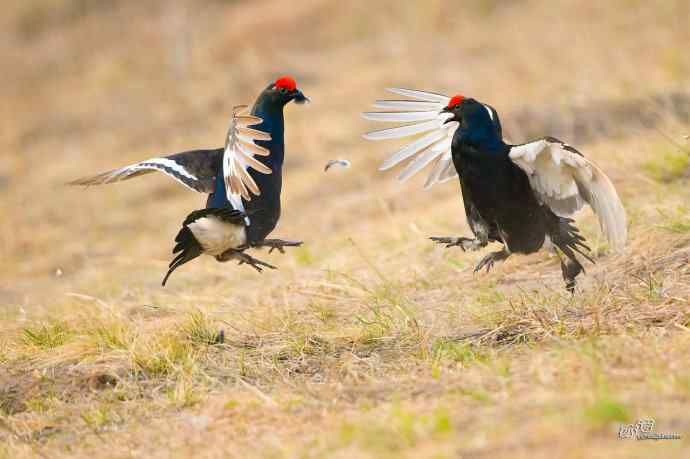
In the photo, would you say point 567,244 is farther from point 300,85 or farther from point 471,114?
point 300,85

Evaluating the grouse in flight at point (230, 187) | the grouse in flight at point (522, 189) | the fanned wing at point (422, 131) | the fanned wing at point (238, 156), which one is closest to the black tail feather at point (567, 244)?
the grouse in flight at point (522, 189)

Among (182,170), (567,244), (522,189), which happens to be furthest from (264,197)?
(567,244)

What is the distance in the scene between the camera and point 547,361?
343cm

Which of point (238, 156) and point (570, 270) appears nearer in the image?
point (238, 156)

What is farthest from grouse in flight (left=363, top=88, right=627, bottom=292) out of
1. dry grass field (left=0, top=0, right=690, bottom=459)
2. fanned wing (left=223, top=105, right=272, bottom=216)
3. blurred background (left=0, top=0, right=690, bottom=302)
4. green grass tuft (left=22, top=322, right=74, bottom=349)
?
green grass tuft (left=22, top=322, right=74, bottom=349)

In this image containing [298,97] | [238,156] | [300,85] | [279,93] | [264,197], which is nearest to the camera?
[238,156]

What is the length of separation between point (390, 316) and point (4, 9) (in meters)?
19.3

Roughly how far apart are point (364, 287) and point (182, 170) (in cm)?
110

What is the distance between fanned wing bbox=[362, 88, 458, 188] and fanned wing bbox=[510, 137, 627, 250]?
2.25 feet

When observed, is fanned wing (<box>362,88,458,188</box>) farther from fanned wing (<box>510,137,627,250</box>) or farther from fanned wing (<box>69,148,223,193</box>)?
fanned wing (<box>69,148,223,193</box>)

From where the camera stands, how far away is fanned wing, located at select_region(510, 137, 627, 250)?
416 cm

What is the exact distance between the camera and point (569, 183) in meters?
4.38

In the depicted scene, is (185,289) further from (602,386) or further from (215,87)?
(215,87)

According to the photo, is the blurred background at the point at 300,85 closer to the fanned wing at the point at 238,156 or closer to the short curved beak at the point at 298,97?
the short curved beak at the point at 298,97
